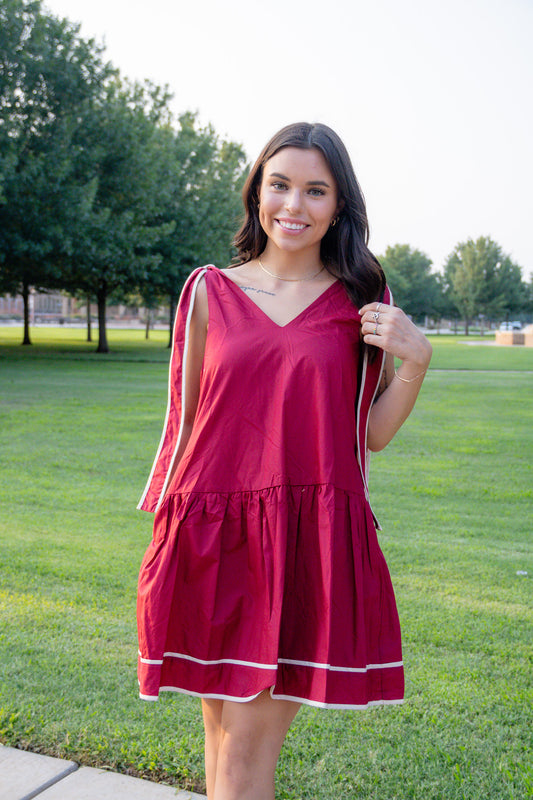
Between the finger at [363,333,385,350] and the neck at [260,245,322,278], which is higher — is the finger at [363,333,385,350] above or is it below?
below

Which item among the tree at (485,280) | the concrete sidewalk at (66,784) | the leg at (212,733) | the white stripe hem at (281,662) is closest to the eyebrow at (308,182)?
the white stripe hem at (281,662)

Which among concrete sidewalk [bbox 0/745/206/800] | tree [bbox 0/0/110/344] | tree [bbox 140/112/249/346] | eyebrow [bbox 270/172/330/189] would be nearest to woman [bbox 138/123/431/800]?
eyebrow [bbox 270/172/330/189]

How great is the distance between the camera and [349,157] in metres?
2.11

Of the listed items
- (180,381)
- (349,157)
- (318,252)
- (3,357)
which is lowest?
(3,357)

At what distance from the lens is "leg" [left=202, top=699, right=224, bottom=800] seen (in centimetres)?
201

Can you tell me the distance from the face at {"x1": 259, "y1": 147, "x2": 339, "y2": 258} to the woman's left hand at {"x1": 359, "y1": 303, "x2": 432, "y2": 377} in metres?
0.27

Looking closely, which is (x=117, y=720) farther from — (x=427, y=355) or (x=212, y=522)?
(x=427, y=355)

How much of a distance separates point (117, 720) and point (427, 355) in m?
2.04

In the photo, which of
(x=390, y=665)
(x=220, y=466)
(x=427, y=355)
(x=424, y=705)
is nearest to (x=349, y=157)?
(x=427, y=355)

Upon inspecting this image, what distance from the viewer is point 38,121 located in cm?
2223

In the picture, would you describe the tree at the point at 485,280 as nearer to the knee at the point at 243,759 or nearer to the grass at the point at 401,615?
the grass at the point at 401,615

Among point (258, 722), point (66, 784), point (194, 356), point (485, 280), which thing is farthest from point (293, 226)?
point (485, 280)

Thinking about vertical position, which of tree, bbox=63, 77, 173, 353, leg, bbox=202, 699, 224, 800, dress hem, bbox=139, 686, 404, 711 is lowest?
leg, bbox=202, 699, 224, 800

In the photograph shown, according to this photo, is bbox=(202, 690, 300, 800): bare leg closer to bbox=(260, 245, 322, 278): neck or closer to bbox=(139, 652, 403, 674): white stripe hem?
bbox=(139, 652, 403, 674): white stripe hem
